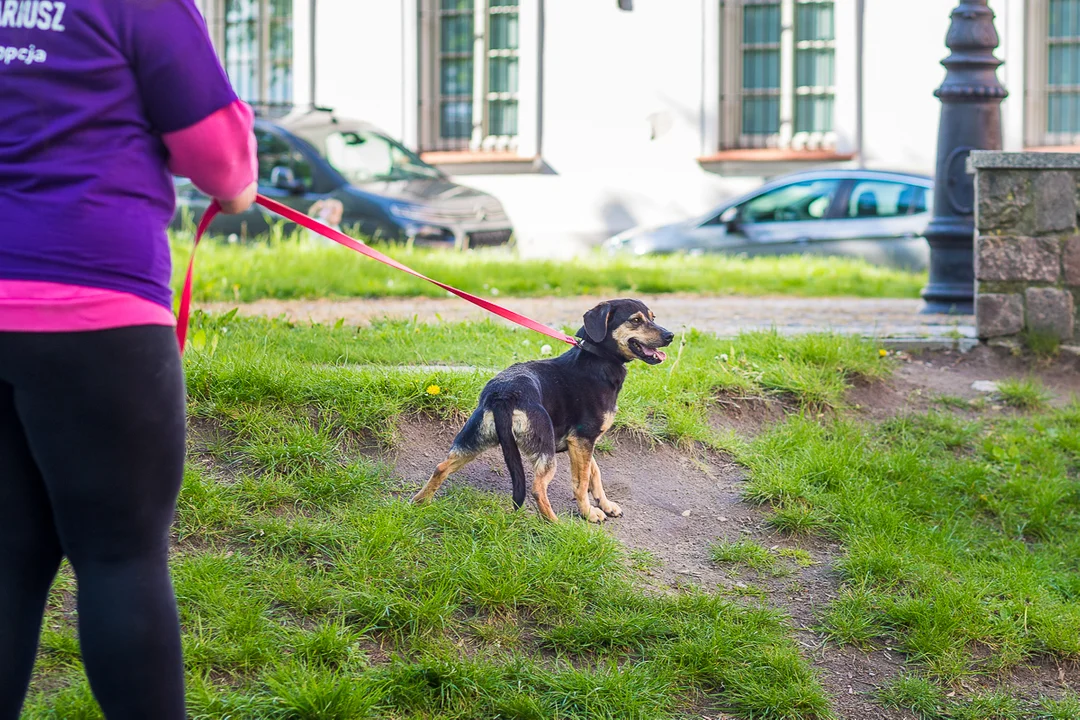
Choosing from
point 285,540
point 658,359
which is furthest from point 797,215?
point 285,540

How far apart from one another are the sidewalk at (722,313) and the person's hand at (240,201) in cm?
411

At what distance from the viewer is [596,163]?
689 inches

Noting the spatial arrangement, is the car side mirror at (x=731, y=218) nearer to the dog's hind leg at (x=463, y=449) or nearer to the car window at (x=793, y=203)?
the car window at (x=793, y=203)

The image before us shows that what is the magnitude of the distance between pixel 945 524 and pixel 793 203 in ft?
28.4

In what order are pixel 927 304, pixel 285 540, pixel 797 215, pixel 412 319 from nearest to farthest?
pixel 285 540 < pixel 412 319 < pixel 927 304 < pixel 797 215

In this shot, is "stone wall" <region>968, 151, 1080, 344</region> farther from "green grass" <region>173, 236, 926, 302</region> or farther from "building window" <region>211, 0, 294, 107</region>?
"building window" <region>211, 0, 294, 107</region>

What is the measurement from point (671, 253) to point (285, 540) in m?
9.84

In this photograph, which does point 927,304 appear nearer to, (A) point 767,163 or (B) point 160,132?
(B) point 160,132

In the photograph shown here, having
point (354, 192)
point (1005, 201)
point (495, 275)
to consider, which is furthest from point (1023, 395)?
point (354, 192)

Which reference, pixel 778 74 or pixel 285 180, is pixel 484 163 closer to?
pixel 778 74

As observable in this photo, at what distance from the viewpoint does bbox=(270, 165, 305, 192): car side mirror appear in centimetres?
1262

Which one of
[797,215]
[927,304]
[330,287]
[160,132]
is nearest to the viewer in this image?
[160,132]

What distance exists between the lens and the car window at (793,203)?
508 inches

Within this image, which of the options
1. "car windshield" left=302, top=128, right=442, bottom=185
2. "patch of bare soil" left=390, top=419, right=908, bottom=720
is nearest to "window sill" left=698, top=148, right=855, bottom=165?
"car windshield" left=302, top=128, right=442, bottom=185
